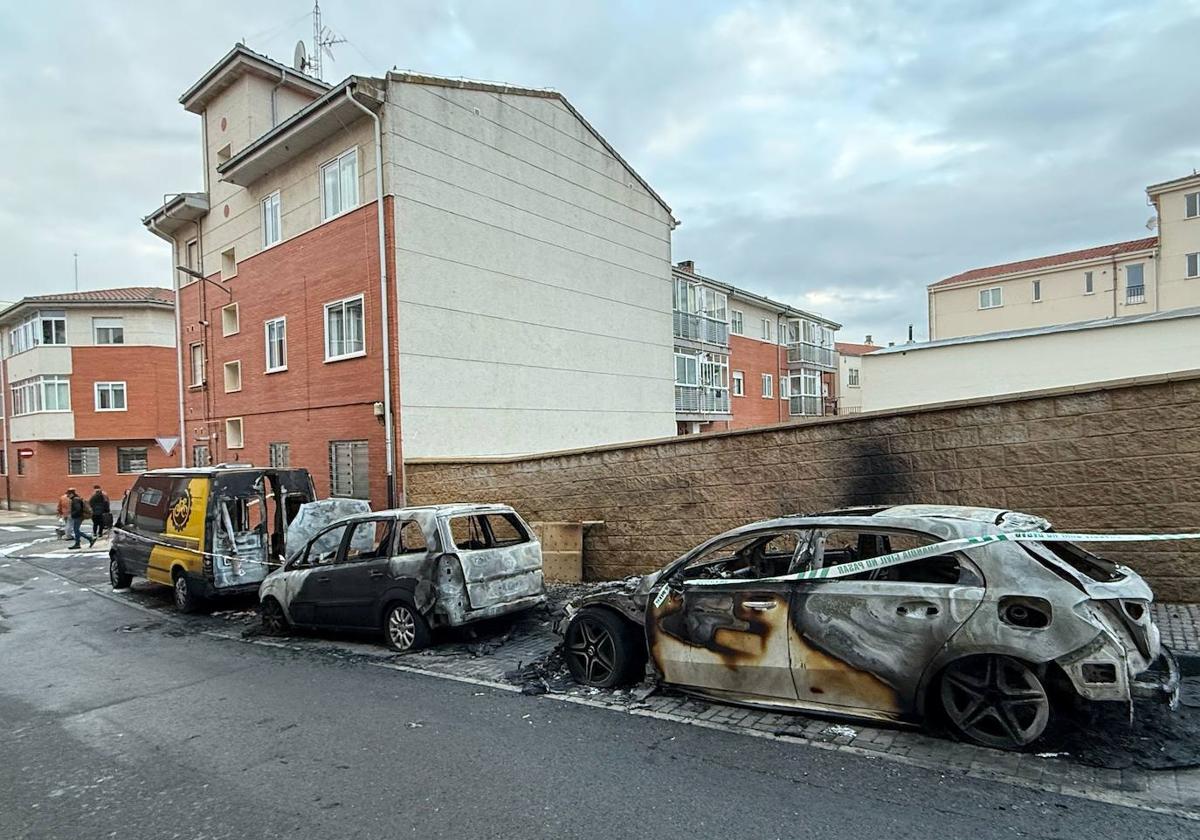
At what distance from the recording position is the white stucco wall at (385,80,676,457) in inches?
607

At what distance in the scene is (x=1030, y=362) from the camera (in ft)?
50.7

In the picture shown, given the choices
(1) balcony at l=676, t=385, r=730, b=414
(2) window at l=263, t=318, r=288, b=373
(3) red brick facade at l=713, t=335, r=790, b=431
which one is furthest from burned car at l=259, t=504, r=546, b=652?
(3) red brick facade at l=713, t=335, r=790, b=431

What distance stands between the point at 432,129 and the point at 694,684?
14.1 meters

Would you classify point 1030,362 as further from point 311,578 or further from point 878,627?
point 311,578

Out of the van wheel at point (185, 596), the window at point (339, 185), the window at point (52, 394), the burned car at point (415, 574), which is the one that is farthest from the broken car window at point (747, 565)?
the window at point (52, 394)

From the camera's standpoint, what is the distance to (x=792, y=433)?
934 centimetres

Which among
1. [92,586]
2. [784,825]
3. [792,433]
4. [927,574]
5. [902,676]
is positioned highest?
[792,433]

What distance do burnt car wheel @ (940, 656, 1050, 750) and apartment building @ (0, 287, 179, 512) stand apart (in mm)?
35730

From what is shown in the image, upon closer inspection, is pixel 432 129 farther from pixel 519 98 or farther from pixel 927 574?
pixel 927 574

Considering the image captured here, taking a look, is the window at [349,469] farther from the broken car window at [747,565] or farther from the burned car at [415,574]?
the broken car window at [747,565]

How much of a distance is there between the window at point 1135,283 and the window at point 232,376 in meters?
43.1

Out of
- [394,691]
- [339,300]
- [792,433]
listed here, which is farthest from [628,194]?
[394,691]

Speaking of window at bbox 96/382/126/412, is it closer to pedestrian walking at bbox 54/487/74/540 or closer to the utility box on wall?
pedestrian walking at bbox 54/487/74/540

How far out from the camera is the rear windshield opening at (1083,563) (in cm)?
456
